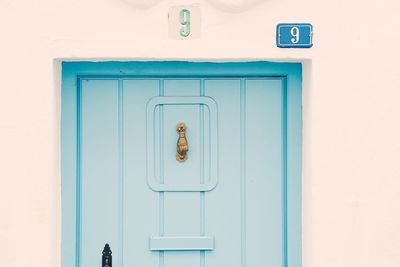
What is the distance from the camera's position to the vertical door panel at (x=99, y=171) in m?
3.79

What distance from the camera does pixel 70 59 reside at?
364cm

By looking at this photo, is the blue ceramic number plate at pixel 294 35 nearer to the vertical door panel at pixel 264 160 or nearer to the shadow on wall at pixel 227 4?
the shadow on wall at pixel 227 4

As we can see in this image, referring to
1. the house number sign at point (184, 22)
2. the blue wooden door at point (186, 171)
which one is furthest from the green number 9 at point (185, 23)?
the blue wooden door at point (186, 171)

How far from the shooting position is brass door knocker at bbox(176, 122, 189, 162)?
3740 mm

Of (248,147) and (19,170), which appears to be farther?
(248,147)

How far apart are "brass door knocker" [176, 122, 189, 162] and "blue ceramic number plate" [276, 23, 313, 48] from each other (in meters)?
0.62

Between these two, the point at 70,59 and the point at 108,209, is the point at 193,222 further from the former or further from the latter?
the point at 70,59

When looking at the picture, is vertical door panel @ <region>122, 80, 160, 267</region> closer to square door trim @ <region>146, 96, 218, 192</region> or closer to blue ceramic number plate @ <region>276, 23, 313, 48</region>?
square door trim @ <region>146, 96, 218, 192</region>

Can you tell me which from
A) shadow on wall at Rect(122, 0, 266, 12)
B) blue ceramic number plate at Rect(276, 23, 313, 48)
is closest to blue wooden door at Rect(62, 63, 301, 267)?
blue ceramic number plate at Rect(276, 23, 313, 48)

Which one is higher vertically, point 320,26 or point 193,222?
point 320,26

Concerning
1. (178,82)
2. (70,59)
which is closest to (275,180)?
(178,82)

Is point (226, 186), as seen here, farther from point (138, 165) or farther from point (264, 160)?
point (138, 165)

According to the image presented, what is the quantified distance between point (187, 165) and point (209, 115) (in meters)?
0.27

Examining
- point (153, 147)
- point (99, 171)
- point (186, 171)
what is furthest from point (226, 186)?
point (99, 171)
